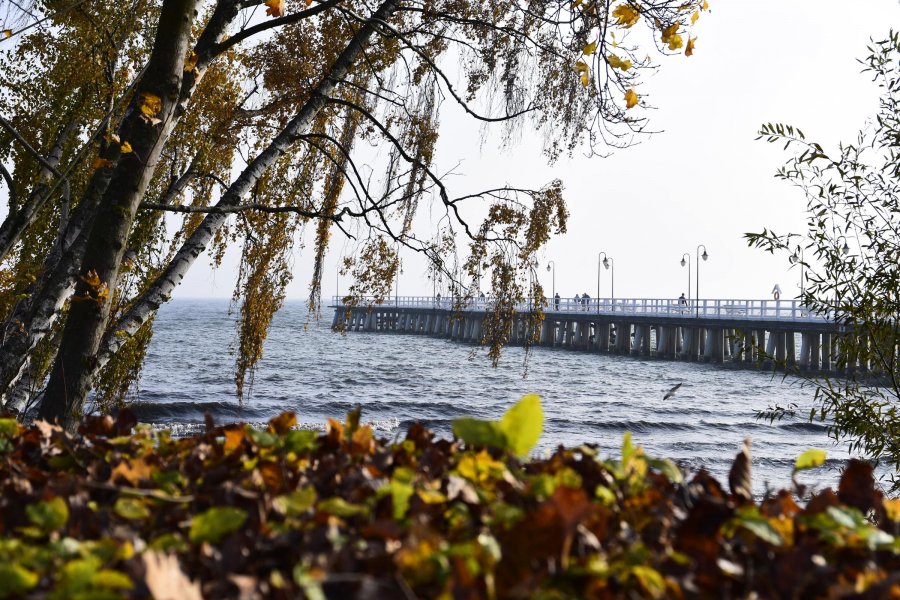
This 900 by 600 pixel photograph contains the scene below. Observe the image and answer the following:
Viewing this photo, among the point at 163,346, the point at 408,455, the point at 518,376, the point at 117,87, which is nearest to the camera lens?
the point at 408,455

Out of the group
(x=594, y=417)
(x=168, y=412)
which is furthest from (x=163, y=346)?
(x=594, y=417)

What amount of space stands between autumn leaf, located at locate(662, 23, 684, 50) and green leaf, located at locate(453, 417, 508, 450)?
158 inches

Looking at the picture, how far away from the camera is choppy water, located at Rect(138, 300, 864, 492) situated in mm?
18766

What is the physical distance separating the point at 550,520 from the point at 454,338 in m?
58.9

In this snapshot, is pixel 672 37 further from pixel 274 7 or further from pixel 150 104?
pixel 150 104

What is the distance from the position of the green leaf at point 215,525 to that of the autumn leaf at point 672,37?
4.33 metres

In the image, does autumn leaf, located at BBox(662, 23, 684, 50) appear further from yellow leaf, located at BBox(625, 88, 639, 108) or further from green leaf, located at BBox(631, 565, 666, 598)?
green leaf, located at BBox(631, 565, 666, 598)

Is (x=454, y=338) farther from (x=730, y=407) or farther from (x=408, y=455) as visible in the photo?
(x=408, y=455)

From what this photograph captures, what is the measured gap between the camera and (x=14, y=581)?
0.93m

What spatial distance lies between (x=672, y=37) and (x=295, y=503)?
14.1 ft

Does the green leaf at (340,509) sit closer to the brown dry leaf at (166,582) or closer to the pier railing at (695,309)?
the brown dry leaf at (166,582)

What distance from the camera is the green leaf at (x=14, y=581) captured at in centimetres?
93

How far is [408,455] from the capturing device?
5.96 ft

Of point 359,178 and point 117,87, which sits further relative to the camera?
point 117,87
